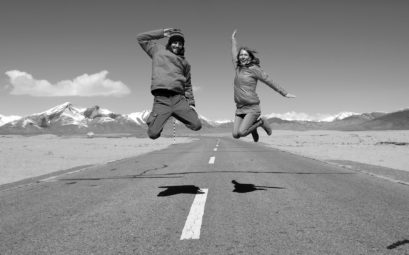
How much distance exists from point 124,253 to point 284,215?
251 centimetres

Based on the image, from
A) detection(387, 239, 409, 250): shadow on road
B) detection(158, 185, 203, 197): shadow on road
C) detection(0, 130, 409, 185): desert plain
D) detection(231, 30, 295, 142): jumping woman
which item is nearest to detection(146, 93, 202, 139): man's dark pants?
detection(231, 30, 295, 142): jumping woman

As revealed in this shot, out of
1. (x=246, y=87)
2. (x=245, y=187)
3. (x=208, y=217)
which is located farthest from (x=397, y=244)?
(x=245, y=187)

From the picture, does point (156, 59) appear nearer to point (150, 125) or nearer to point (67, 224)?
point (150, 125)

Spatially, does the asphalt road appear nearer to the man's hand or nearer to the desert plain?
the man's hand

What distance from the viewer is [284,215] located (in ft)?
17.6

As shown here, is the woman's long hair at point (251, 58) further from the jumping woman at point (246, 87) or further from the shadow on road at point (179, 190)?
the shadow on road at point (179, 190)

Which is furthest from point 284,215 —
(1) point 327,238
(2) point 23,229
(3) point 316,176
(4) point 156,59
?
(3) point 316,176

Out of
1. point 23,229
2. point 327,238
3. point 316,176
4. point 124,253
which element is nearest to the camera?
point 124,253

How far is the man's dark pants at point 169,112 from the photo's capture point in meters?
5.55

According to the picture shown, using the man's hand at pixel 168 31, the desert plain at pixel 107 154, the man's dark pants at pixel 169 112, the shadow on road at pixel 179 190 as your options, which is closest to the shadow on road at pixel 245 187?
the shadow on road at pixel 179 190

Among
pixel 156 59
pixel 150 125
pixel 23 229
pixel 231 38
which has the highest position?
pixel 231 38

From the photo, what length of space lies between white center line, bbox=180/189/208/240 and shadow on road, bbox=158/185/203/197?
0.70 metres

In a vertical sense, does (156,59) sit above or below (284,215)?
above

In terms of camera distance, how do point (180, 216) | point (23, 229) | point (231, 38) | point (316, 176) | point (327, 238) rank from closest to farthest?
point (327, 238)
point (23, 229)
point (180, 216)
point (231, 38)
point (316, 176)
